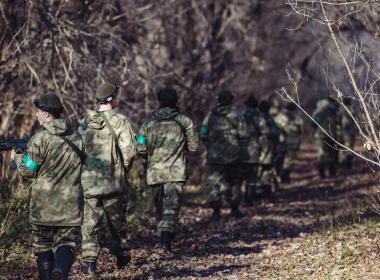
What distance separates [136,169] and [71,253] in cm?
786

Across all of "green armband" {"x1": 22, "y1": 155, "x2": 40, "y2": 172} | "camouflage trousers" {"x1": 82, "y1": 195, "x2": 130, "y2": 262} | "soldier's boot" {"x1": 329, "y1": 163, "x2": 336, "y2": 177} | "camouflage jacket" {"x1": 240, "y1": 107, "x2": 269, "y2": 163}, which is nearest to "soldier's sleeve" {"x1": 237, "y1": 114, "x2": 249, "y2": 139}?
"camouflage jacket" {"x1": 240, "y1": 107, "x2": 269, "y2": 163}

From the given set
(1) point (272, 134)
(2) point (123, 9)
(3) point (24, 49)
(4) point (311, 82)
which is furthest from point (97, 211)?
(4) point (311, 82)

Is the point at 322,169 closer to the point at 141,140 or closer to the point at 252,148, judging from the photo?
the point at 252,148

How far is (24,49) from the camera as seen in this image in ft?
41.4

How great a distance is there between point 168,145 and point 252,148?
4.85 metres

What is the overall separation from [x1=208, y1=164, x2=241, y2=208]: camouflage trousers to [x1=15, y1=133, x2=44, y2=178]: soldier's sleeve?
6379 mm

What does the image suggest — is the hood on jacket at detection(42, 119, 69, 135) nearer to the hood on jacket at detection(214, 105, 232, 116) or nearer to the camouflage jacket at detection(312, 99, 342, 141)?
the hood on jacket at detection(214, 105, 232, 116)

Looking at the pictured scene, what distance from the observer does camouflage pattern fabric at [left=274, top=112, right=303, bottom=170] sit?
20641mm

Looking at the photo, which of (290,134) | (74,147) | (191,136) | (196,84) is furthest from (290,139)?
(74,147)

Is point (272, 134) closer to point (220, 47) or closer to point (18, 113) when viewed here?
point (220, 47)

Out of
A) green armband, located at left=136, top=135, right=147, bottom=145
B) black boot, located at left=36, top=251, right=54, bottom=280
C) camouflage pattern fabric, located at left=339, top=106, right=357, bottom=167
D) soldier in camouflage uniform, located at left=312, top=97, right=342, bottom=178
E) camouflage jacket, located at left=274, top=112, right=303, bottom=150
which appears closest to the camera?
black boot, located at left=36, top=251, right=54, bottom=280

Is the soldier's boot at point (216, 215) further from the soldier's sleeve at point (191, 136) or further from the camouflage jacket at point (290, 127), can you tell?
the camouflage jacket at point (290, 127)

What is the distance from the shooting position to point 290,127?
69.5 feet

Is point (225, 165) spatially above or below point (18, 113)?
below
